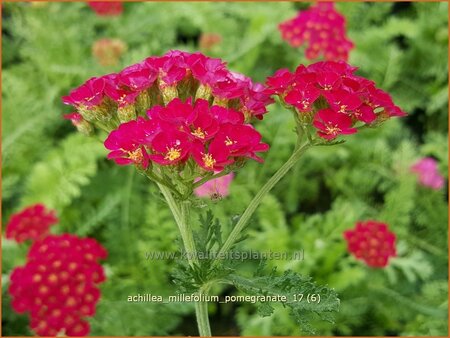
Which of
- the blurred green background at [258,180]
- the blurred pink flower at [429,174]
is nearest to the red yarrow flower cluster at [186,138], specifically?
the blurred green background at [258,180]

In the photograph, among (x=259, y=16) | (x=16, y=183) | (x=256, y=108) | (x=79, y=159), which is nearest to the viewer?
(x=256, y=108)

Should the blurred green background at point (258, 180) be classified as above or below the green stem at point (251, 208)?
below

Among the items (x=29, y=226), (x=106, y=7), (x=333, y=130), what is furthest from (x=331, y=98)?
(x=106, y=7)

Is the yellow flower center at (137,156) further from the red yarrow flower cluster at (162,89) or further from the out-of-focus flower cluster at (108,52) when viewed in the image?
the out-of-focus flower cluster at (108,52)

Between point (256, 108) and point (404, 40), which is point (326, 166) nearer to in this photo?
point (404, 40)

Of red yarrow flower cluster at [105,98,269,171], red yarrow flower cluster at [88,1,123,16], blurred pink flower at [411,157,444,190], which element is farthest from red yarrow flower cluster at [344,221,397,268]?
red yarrow flower cluster at [88,1,123,16]

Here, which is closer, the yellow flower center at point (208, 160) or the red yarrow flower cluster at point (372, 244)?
the yellow flower center at point (208, 160)

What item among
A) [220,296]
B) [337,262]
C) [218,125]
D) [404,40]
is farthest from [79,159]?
[404,40]
